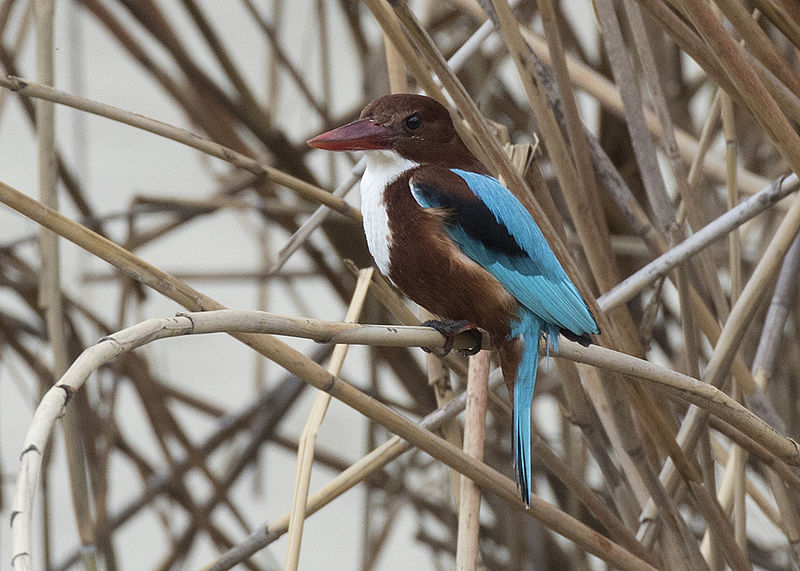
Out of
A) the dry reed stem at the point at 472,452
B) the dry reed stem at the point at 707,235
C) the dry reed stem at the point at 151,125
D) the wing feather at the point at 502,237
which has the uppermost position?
the dry reed stem at the point at 151,125

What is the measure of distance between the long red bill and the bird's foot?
228 millimetres

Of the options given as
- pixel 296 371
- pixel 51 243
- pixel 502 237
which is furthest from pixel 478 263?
pixel 51 243

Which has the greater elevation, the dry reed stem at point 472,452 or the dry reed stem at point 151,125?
the dry reed stem at point 151,125

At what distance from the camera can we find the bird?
1000 mm

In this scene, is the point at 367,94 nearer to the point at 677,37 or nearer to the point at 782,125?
the point at 677,37

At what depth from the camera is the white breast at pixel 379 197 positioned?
41.4 inches

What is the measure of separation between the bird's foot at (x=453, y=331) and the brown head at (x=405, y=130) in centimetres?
22

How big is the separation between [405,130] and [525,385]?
0.33m

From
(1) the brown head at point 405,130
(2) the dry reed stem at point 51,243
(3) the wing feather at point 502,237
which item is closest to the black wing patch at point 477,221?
(3) the wing feather at point 502,237

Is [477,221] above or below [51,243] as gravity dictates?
below

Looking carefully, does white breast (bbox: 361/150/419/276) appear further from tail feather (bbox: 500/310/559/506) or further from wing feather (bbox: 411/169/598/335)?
tail feather (bbox: 500/310/559/506)

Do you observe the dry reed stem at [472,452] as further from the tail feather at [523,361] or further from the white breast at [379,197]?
the white breast at [379,197]

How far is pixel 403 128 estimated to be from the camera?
113cm

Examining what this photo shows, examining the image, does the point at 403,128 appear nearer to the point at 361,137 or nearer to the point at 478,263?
the point at 361,137
